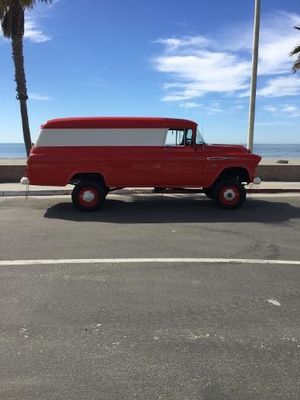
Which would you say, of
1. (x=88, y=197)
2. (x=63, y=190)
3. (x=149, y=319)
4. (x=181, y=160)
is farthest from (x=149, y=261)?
(x=63, y=190)

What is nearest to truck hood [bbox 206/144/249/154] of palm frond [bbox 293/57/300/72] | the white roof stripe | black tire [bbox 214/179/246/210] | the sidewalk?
black tire [bbox 214/179/246/210]

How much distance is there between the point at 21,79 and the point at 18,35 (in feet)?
5.57

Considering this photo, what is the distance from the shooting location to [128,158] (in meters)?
11.9

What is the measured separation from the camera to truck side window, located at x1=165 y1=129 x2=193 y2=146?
39.8ft

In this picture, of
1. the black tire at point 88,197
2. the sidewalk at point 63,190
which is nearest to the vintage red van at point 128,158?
the black tire at point 88,197

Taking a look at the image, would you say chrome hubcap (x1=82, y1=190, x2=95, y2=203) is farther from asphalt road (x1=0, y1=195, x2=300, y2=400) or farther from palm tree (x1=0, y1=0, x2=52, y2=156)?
palm tree (x1=0, y1=0, x2=52, y2=156)

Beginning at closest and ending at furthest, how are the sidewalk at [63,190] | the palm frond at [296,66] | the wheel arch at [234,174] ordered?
the wheel arch at [234,174]
the sidewalk at [63,190]
the palm frond at [296,66]

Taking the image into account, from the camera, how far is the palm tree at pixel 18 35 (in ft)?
65.2

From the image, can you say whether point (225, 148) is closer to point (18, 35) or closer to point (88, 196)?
point (88, 196)

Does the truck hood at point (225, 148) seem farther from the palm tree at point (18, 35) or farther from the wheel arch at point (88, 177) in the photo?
the palm tree at point (18, 35)

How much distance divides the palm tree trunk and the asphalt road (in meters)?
12.3

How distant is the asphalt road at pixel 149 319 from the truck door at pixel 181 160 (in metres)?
3.01

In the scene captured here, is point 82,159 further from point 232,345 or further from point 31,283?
point 232,345

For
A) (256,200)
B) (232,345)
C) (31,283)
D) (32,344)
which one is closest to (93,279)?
(31,283)
